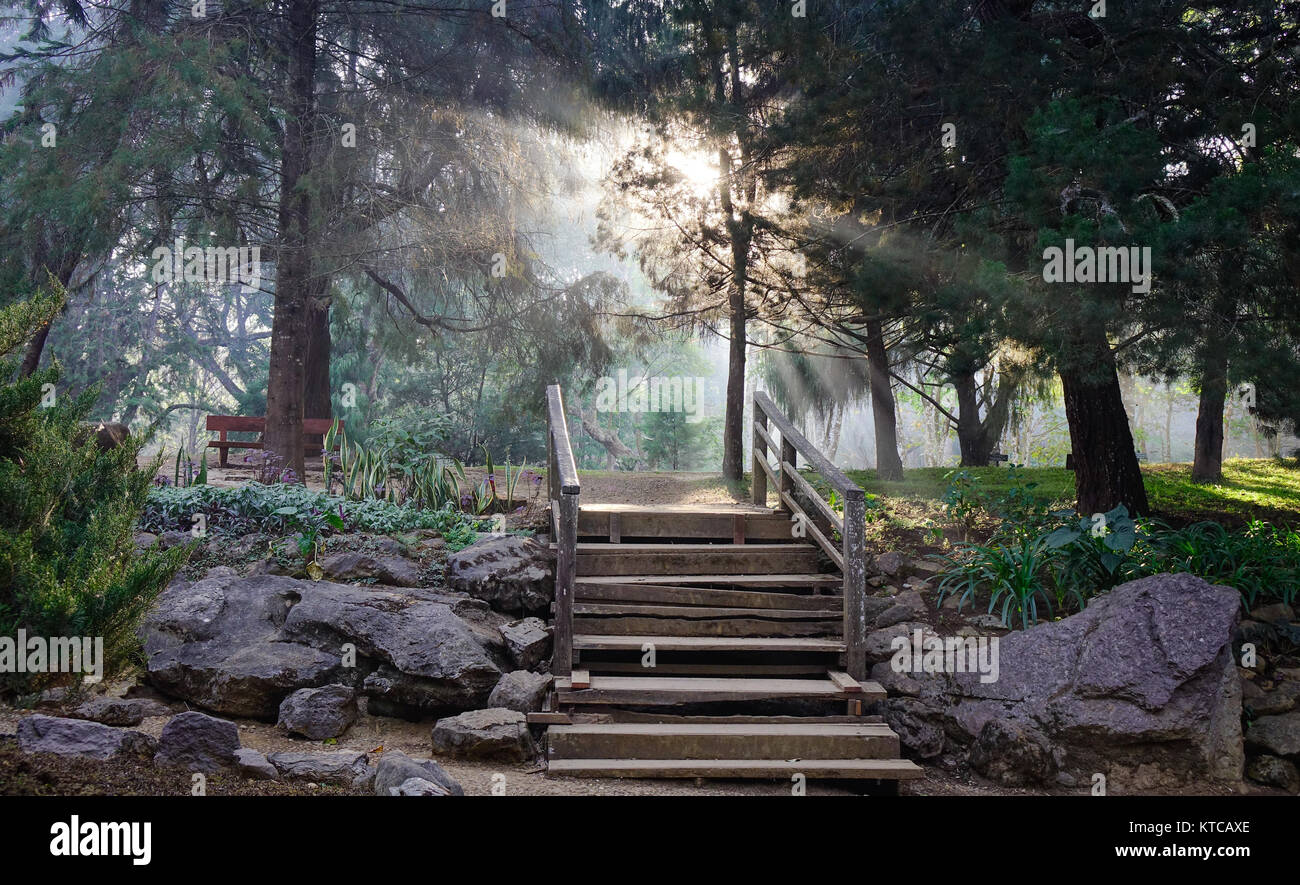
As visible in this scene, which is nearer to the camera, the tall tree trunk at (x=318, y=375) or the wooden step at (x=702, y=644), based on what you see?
the wooden step at (x=702, y=644)

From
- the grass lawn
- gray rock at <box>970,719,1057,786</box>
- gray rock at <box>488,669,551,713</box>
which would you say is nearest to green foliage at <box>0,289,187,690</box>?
gray rock at <box>488,669,551,713</box>

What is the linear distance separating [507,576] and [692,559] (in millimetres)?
1349

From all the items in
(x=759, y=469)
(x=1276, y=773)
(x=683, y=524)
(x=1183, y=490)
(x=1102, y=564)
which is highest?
(x=759, y=469)

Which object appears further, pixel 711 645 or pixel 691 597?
pixel 691 597

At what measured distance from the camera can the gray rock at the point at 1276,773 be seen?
16.9ft

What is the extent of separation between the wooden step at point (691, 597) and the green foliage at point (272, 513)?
1.76m

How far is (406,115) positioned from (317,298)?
2509mm

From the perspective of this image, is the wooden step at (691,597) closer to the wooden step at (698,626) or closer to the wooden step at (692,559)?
the wooden step at (698,626)

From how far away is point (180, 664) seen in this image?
550 centimetres

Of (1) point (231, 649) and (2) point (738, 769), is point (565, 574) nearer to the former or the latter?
(2) point (738, 769)

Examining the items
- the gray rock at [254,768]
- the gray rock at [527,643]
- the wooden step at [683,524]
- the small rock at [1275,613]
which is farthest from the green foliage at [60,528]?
the small rock at [1275,613]

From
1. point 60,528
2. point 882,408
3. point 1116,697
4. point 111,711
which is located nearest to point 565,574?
point 111,711

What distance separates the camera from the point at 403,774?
411 cm
